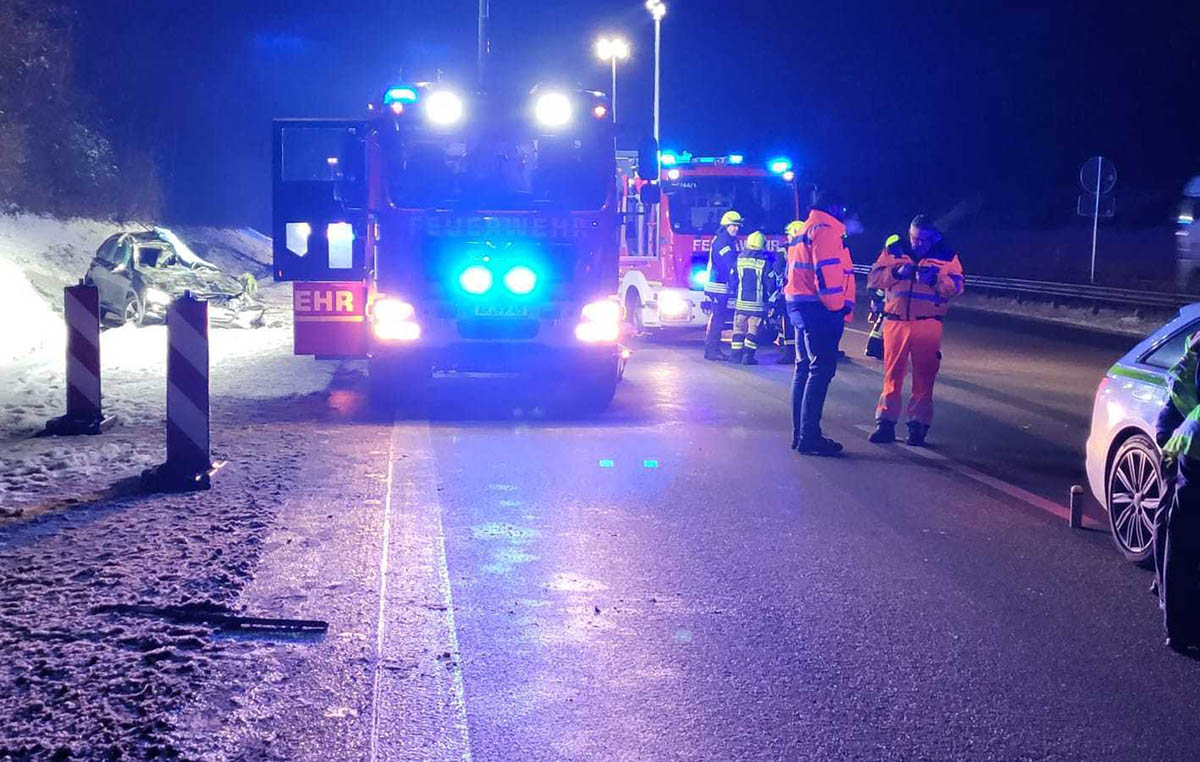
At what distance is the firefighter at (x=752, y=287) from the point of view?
15492 millimetres

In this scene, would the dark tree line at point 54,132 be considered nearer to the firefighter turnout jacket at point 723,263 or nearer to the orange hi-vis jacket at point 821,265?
the firefighter turnout jacket at point 723,263

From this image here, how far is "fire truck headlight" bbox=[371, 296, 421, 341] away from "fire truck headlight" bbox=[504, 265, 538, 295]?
896 millimetres

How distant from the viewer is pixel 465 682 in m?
4.75

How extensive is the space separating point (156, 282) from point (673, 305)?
8.89m

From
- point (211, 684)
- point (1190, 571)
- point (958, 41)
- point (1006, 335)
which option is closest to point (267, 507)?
point (211, 684)

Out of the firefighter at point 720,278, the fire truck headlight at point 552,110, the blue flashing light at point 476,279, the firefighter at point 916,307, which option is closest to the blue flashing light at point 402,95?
the fire truck headlight at point 552,110

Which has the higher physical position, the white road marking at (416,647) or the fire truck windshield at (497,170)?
the fire truck windshield at (497,170)

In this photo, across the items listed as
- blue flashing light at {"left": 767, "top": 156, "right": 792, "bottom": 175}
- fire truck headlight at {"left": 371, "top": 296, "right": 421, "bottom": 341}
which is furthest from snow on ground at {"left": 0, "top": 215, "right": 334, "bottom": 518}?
blue flashing light at {"left": 767, "top": 156, "right": 792, "bottom": 175}

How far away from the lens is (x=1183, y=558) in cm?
512

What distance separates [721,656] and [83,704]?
237 cm

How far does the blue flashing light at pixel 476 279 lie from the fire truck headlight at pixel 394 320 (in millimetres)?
518

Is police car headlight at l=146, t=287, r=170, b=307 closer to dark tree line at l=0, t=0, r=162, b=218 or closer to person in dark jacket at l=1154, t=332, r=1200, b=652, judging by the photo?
dark tree line at l=0, t=0, r=162, b=218

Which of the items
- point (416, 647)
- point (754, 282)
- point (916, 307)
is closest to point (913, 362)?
point (916, 307)

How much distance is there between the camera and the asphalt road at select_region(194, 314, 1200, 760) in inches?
170
